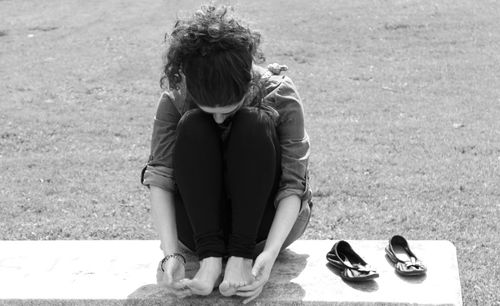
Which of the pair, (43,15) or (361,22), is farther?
(43,15)

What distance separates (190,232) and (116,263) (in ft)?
1.51

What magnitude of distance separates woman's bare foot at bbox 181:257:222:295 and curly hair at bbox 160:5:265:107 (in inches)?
24.8

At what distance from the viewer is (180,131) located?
3.01 meters

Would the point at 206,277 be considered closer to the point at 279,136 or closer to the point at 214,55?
the point at 279,136

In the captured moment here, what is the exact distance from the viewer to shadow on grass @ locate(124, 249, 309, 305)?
308 cm

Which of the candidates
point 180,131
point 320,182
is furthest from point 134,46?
point 180,131

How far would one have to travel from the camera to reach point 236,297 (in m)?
3.09

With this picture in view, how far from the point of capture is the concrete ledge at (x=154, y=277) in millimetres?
3090

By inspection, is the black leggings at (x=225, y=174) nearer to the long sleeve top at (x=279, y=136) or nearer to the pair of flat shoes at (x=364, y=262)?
the long sleeve top at (x=279, y=136)

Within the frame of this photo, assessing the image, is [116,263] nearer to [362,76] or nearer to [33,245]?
[33,245]

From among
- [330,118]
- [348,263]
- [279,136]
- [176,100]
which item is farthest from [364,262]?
[330,118]

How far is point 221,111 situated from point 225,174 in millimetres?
274

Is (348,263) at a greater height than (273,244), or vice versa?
(273,244)

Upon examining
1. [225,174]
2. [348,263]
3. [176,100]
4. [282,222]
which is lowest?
[348,263]
